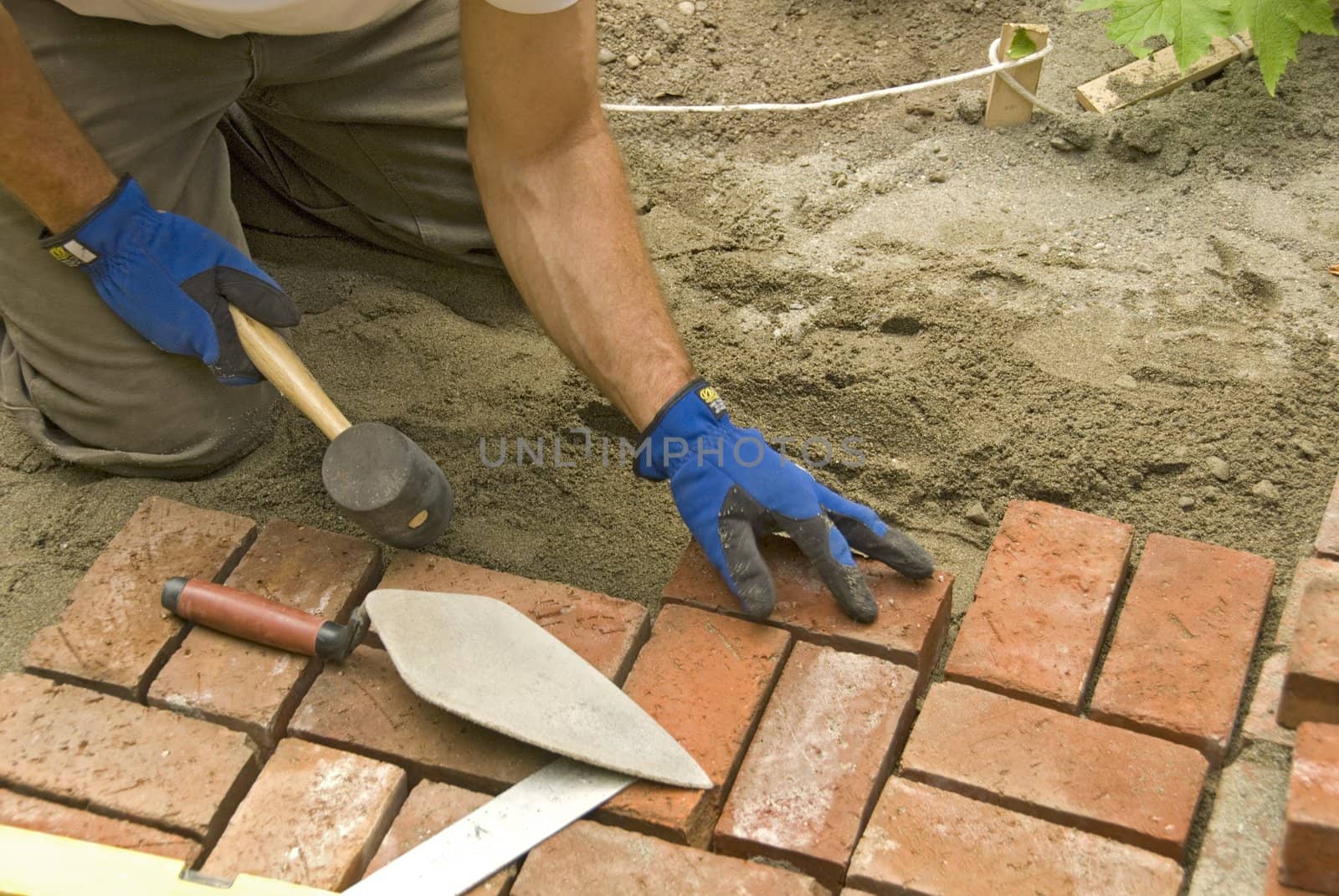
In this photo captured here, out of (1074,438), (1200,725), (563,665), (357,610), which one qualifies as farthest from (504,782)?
(1074,438)

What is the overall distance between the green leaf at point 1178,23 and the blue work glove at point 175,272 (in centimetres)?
228

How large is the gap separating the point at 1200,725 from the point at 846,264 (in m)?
1.64

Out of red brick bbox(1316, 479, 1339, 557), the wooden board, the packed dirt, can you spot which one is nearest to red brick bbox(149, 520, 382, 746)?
the packed dirt

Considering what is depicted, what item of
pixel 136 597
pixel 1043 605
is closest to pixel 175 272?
pixel 136 597

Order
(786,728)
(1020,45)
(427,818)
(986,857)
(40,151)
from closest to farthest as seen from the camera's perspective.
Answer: (986,857)
(427,818)
(786,728)
(40,151)
(1020,45)

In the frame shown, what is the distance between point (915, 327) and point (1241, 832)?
151 cm

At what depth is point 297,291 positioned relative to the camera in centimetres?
358

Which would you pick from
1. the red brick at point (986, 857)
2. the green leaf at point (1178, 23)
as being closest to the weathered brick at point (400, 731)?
the red brick at point (986, 857)

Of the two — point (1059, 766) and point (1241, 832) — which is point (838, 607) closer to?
point (1059, 766)

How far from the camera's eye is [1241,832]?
216 centimetres

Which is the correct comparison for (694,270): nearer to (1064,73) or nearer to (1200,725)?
(1064,73)

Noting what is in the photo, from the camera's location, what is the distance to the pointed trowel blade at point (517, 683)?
222 cm

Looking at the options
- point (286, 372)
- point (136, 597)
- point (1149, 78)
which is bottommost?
point (1149, 78)

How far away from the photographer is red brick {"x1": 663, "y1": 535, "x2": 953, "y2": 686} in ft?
8.00
